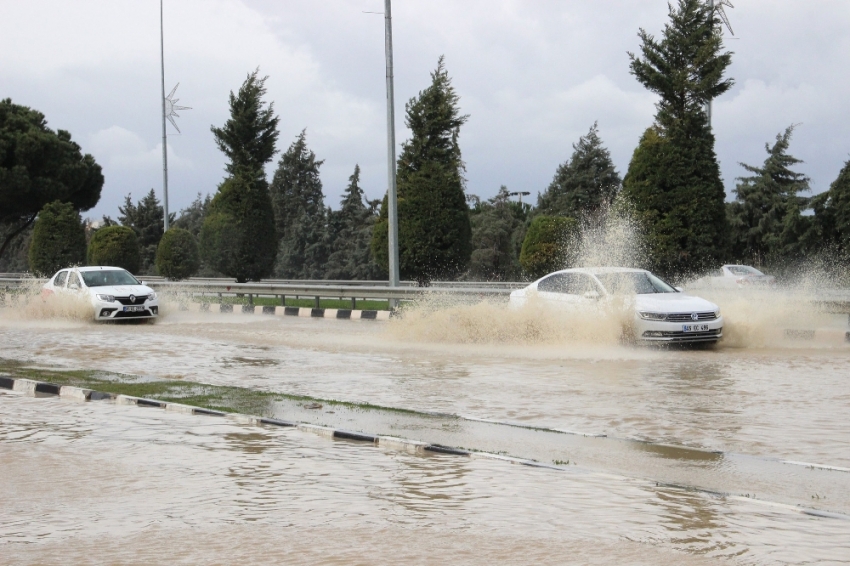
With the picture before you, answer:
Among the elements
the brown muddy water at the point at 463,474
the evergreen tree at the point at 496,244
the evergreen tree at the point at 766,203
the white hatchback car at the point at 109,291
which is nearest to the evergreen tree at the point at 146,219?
the evergreen tree at the point at 496,244

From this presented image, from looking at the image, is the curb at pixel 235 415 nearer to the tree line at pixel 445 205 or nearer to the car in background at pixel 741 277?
the tree line at pixel 445 205

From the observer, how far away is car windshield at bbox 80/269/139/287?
26906 millimetres

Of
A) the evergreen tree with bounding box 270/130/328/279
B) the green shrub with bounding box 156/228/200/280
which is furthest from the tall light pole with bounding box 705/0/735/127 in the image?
the evergreen tree with bounding box 270/130/328/279

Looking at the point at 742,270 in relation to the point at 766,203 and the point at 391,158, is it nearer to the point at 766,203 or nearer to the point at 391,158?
the point at 391,158

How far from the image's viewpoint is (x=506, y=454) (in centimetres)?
818

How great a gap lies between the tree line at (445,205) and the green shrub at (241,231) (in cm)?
6

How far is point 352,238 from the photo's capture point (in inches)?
2859

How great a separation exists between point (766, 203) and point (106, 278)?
137 feet

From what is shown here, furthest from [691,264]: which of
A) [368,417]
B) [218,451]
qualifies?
[218,451]

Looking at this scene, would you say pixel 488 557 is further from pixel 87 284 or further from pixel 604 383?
pixel 87 284

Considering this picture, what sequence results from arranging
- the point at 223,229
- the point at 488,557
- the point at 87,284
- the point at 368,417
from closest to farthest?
the point at 488,557 < the point at 368,417 < the point at 87,284 < the point at 223,229

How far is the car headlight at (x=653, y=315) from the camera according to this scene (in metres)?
17.0

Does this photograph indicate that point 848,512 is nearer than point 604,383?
Yes

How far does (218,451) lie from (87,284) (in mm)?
19413
